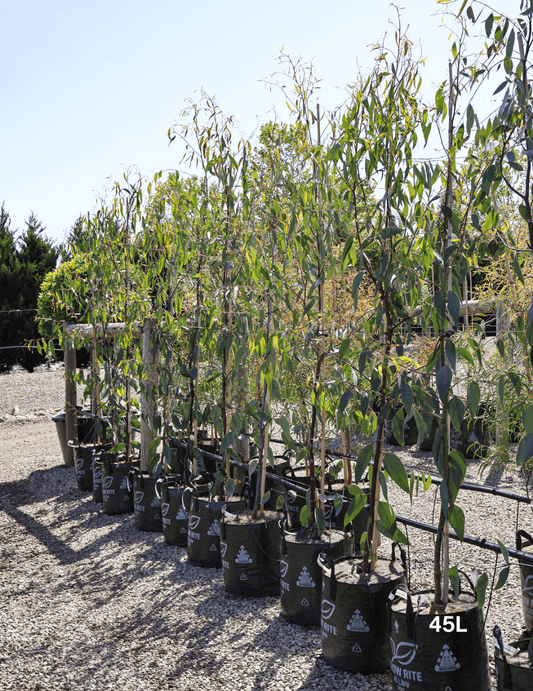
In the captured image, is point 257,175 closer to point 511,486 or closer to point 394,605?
point 394,605

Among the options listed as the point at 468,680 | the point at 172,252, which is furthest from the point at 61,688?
the point at 172,252

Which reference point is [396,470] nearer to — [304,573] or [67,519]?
[304,573]

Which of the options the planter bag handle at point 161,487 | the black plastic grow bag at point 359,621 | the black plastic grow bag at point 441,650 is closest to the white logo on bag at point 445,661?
the black plastic grow bag at point 441,650

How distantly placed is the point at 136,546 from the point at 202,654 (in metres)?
1.44

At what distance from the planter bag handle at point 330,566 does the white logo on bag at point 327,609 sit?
3 cm

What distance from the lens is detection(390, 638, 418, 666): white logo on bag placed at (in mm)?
1743

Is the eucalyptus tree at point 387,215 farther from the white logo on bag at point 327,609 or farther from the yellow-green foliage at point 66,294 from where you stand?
the yellow-green foliage at point 66,294

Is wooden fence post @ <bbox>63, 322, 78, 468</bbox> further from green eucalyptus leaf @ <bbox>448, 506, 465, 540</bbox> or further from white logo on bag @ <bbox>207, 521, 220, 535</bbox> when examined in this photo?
green eucalyptus leaf @ <bbox>448, 506, 465, 540</bbox>

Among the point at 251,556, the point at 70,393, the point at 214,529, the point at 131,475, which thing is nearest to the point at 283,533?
the point at 251,556

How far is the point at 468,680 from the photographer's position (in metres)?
1.73

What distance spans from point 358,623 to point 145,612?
3.95ft

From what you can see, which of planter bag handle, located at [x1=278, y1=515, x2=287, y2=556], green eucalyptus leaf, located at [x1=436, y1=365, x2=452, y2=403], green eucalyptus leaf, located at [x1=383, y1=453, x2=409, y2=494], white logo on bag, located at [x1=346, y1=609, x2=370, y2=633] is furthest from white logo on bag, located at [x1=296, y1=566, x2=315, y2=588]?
green eucalyptus leaf, located at [x1=436, y1=365, x2=452, y2=403]

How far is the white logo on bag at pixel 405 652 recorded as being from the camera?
1743 millimetres

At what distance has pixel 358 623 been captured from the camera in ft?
6.68
